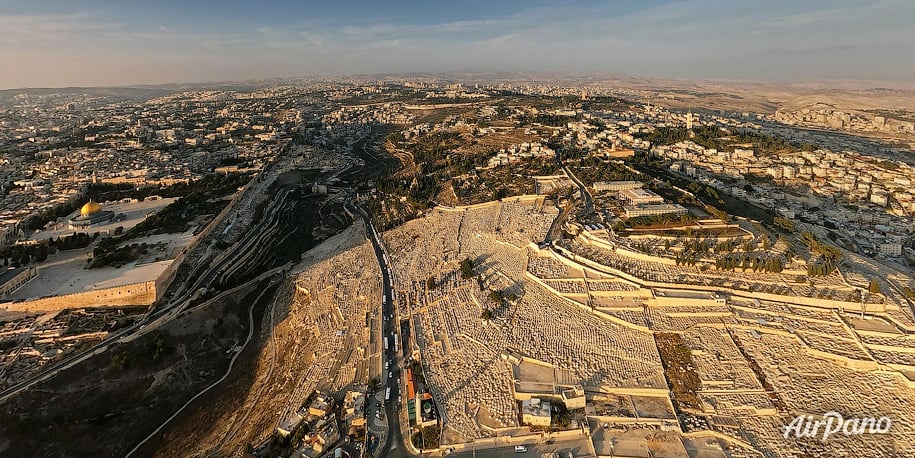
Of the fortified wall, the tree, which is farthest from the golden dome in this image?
the tree

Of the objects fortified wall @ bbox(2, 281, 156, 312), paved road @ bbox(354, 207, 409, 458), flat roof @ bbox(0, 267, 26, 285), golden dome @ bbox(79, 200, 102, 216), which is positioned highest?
golden dome @ bbox(79, 200, 102, 216)

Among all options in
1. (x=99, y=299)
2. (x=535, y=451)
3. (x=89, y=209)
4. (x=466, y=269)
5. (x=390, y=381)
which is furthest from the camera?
(x=89, y=209)

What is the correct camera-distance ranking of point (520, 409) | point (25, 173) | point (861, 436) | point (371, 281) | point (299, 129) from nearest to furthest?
point (861, 436)
point (520, 409)
point (371, 281)
point (25, 173)
point (299, 129)

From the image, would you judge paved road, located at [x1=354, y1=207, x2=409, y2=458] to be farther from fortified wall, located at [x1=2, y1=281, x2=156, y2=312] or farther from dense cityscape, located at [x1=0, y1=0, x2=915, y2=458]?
fortified wall, located at [x1=2, y1=281, x2=156, y2=312]

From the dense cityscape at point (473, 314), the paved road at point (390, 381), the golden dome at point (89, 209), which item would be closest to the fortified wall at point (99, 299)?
the dense cityscape at point (473, 314)

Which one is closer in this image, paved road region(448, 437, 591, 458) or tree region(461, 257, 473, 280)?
paved road region(448, 437, 591, 458)

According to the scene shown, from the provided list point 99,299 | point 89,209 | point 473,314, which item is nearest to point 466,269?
point 473,314

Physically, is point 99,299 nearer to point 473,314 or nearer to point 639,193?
point 473,314

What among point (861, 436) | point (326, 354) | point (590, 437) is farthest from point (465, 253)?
point (861, 436)

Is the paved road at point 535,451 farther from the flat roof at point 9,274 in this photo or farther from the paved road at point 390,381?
the flat roof at point 9,274

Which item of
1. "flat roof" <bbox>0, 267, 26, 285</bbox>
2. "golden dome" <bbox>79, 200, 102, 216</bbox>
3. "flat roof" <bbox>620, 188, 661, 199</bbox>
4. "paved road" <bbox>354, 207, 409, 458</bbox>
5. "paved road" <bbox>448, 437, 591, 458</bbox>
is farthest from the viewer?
"golden dome" <bbox>79, 200, 102, 216</bbox>

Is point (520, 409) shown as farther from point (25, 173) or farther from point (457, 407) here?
point (25, 173)
